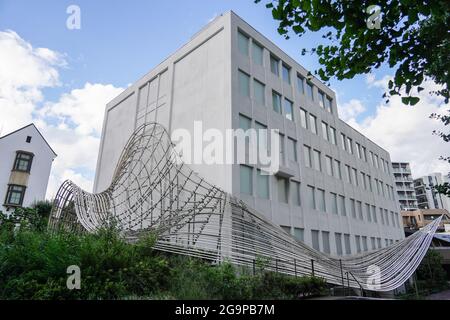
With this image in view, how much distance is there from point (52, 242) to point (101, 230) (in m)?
2.37

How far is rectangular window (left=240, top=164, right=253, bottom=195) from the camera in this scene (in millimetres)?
15266

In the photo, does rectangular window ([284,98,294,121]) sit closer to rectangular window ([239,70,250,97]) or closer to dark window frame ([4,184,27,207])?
rectangular window ([239,70,250,97])

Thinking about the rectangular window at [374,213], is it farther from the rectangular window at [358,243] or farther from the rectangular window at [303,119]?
the rectangular window at [303,119]

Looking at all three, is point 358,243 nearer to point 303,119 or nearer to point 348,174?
point 348,174

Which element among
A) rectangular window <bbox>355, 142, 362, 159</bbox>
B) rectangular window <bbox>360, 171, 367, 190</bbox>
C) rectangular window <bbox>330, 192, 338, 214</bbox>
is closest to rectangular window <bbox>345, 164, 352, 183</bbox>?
rectangular window <bbox>360, 171, 367, 190</bbox>

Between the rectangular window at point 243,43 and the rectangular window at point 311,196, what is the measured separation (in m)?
9.67

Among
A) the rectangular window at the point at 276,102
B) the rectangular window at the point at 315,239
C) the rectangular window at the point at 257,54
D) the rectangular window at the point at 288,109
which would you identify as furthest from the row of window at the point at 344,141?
the rectangular window at the point at 315,239

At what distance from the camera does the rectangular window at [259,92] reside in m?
18.1

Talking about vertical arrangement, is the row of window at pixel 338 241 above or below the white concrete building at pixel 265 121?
below

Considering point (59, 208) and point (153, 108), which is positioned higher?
point (153, 108)

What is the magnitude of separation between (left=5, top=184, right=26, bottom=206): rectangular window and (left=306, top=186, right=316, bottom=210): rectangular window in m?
23.7

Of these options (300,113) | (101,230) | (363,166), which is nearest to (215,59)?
(300,113)
